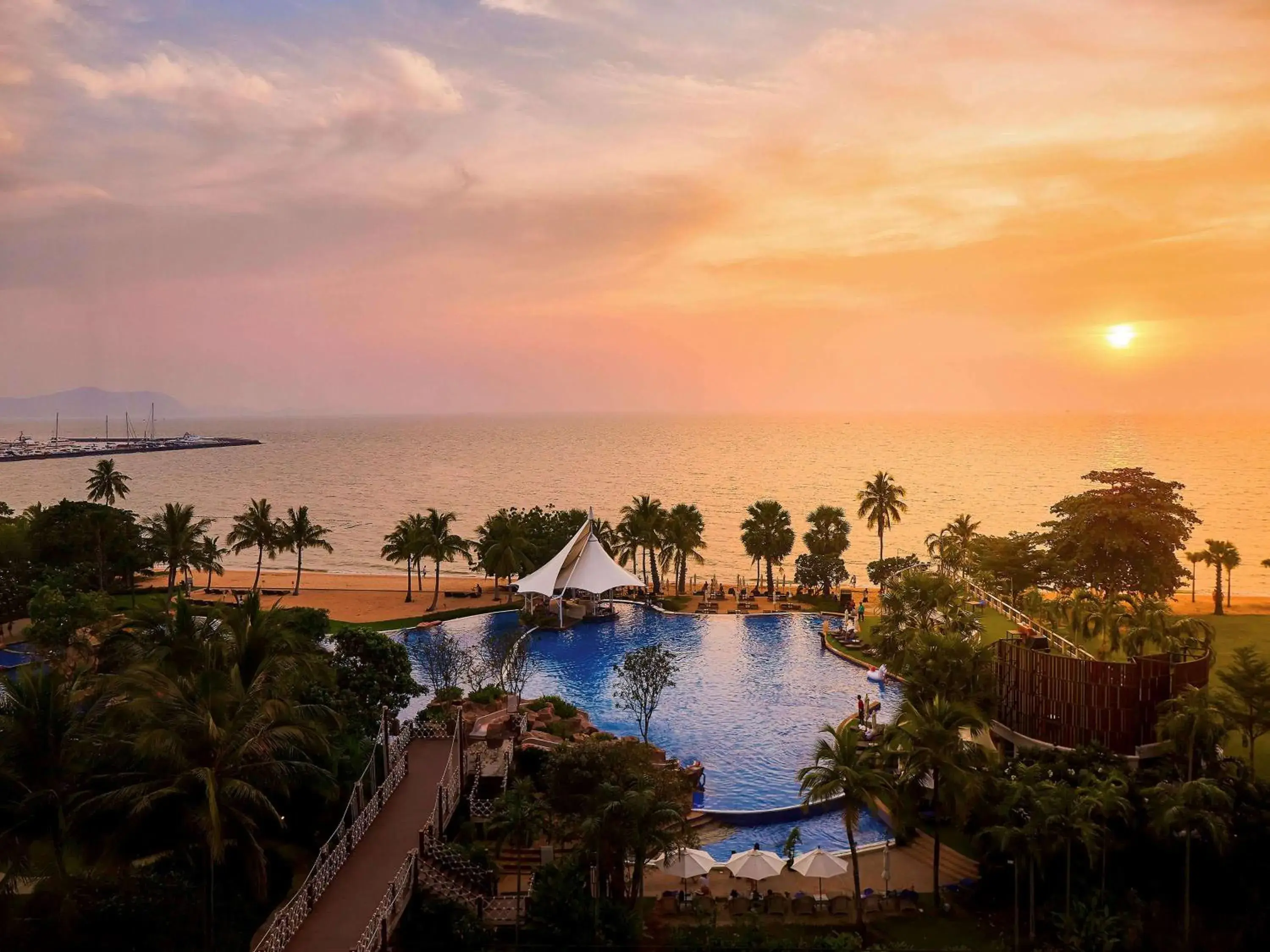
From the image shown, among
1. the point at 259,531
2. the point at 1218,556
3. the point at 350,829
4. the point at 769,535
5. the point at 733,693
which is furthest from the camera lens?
the point at 259,531

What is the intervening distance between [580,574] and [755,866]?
3033 centimetres

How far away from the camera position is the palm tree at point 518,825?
767 inches

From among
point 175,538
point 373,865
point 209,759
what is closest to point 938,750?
point 373,865

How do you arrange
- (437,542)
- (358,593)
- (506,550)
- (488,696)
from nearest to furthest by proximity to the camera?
(488,696) < (506,550) < (437,542) < (358,593)

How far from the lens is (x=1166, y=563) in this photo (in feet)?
154

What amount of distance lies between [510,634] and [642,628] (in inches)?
522

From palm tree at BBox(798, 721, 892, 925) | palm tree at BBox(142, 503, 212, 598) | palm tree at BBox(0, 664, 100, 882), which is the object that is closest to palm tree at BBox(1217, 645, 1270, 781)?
palm tree at BBox(798, 721, 892, 925)

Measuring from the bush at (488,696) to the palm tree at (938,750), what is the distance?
55.3ft

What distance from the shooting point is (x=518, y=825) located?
19.6 m

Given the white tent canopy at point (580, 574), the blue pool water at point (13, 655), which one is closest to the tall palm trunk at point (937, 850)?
the white tent canopy at point (580, 574)

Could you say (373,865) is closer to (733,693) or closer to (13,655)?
(733,693)

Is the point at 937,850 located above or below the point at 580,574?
below

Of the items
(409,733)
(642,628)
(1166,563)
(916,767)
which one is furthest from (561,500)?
(916,767)

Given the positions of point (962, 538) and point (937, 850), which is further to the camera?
point (962, 538)
